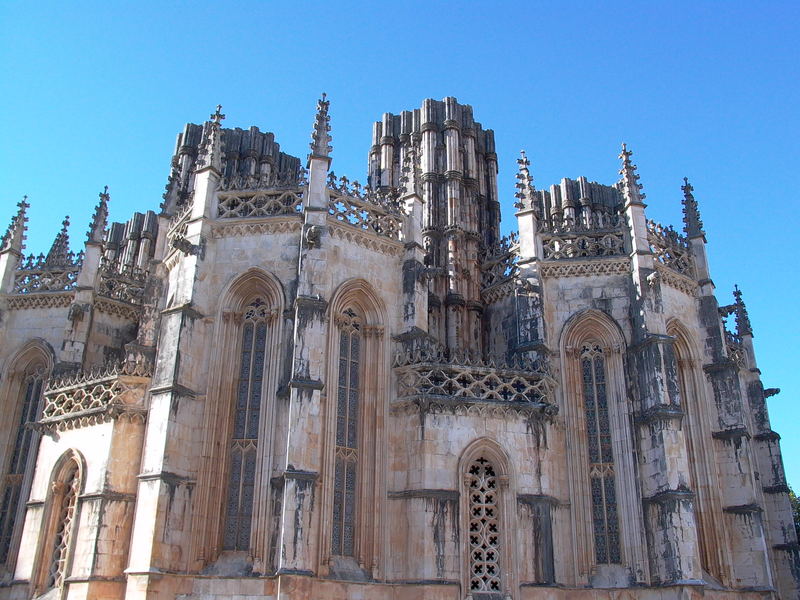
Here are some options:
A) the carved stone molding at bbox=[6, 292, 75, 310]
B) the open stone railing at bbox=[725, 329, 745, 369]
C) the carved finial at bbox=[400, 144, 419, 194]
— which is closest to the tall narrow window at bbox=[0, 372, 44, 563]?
the carved stone molding at bbox=[6, 292, 75, 310]

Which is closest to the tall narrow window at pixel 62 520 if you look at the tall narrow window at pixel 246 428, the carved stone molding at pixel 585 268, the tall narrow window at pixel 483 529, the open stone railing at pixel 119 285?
the tall narrow window at pixel 246 428

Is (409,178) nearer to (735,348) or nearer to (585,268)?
(585,268)

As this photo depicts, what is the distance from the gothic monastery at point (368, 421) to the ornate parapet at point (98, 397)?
0.08 m

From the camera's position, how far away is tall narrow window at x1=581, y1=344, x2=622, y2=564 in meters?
23.2

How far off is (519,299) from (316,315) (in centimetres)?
759

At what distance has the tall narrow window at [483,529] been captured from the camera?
70.0 feet

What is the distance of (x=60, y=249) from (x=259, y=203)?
11.0 meters

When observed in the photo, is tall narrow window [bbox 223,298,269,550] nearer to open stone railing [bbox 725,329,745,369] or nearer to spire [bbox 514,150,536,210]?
spire [bbox 514,150,536,210]

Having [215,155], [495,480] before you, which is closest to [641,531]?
[495,480]

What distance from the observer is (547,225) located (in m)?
28.4

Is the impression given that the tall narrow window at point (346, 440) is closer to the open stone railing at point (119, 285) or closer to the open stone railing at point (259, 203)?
the open stone railing at point (259, 203)

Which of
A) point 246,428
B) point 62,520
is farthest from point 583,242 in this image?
point 62,520

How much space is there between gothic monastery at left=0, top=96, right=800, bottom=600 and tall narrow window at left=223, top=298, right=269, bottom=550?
59mm

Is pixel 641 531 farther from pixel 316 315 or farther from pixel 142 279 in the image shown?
pixel 142 279
